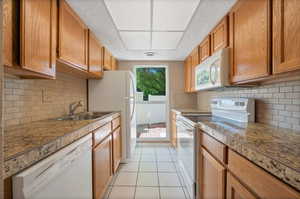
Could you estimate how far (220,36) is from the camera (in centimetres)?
190

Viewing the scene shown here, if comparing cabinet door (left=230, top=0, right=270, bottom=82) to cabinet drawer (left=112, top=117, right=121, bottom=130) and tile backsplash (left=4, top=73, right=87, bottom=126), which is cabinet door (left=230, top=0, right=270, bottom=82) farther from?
tile backsplash (left=4, top=73, right=87, bottom=126)

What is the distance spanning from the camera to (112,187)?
82.9 inches

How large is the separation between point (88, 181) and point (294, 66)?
158 centimetres

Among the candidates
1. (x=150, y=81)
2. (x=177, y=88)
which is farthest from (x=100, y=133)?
(x=150, y=81)

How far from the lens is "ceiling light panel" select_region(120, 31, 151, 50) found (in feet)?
7.74

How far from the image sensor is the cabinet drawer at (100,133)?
1.58m

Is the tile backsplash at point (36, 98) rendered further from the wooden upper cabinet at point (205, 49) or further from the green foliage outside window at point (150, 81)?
the green foliage outside window at point (150, 81)

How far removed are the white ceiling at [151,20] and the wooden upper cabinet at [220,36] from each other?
7cm

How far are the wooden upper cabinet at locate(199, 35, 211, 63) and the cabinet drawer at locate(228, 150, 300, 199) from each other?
5.48 feet

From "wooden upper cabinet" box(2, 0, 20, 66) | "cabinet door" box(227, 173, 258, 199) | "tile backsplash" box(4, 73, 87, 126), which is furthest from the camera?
"tile backsplash" box(4, 73, 87, 126)

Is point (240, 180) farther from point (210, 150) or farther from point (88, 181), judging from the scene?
point (88, 181)

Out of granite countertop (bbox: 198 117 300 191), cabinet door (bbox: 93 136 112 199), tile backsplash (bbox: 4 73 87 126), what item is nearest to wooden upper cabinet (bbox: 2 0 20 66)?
tile backsplash (bbox: 4 73 87 126)

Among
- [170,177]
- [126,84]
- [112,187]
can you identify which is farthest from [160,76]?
[112,187]

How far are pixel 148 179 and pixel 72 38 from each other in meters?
1.97
